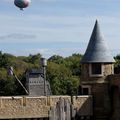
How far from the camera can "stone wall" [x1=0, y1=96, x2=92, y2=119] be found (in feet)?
111

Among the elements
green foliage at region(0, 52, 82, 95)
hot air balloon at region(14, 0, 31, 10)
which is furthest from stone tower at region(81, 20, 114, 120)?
green foliage at region(0, 52, 82, 95)

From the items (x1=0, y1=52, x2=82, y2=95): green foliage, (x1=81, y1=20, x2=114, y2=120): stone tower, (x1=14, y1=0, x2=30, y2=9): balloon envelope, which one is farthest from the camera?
(x1=0, y1=52, x2=82, y2=95): green foliage

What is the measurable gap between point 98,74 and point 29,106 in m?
5.04

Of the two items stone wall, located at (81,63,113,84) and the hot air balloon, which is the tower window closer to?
stone wall, located at (81,63,113,84)

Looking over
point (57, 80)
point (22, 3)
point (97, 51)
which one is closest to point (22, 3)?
point (22, 3)

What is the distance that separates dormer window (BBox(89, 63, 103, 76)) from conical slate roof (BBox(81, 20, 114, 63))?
1.08 feet

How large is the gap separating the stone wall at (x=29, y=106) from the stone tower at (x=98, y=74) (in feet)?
3.18

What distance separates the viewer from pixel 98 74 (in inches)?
1443

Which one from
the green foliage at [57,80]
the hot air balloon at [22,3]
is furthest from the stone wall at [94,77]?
the green foliage at [57,80]

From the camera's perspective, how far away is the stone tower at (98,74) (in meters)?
36.2

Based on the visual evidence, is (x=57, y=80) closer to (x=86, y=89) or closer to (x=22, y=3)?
(x=86, y=89)

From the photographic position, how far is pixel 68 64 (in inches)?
3789

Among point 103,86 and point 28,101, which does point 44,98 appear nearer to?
point 28,101

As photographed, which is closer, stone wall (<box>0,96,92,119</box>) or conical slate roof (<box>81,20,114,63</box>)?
stone wall (<box>0,96,92,119</box>)
